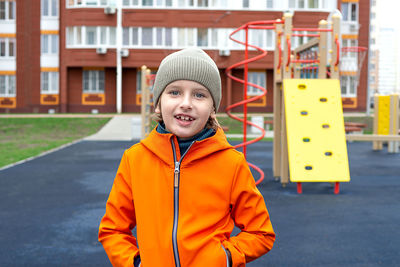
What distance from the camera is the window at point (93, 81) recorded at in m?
36.4

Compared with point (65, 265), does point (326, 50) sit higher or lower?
higher

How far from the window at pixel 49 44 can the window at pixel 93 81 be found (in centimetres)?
270

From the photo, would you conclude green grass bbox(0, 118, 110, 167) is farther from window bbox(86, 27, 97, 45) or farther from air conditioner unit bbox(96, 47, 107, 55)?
window bbox(86, 27, 97, 45)

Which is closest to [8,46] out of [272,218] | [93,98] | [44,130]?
[93,98]

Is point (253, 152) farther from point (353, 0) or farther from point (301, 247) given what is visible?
point (353, 0)

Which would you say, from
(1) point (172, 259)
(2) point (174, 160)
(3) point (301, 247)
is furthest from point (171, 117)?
(3) point (301, 247)

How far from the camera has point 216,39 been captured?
3506 centimetres

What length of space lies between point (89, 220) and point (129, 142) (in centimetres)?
1233

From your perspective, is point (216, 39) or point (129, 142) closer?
point (129, 142)

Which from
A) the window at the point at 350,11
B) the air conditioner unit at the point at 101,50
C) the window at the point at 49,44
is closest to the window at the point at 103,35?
the air conditioner unit at the point at 101,50

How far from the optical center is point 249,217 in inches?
86.7

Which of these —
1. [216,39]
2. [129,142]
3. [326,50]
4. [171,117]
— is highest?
[216,39]

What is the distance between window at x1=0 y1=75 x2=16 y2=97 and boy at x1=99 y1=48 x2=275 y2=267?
37199 mm

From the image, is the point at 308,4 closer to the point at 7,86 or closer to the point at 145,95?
the point at 7,86
